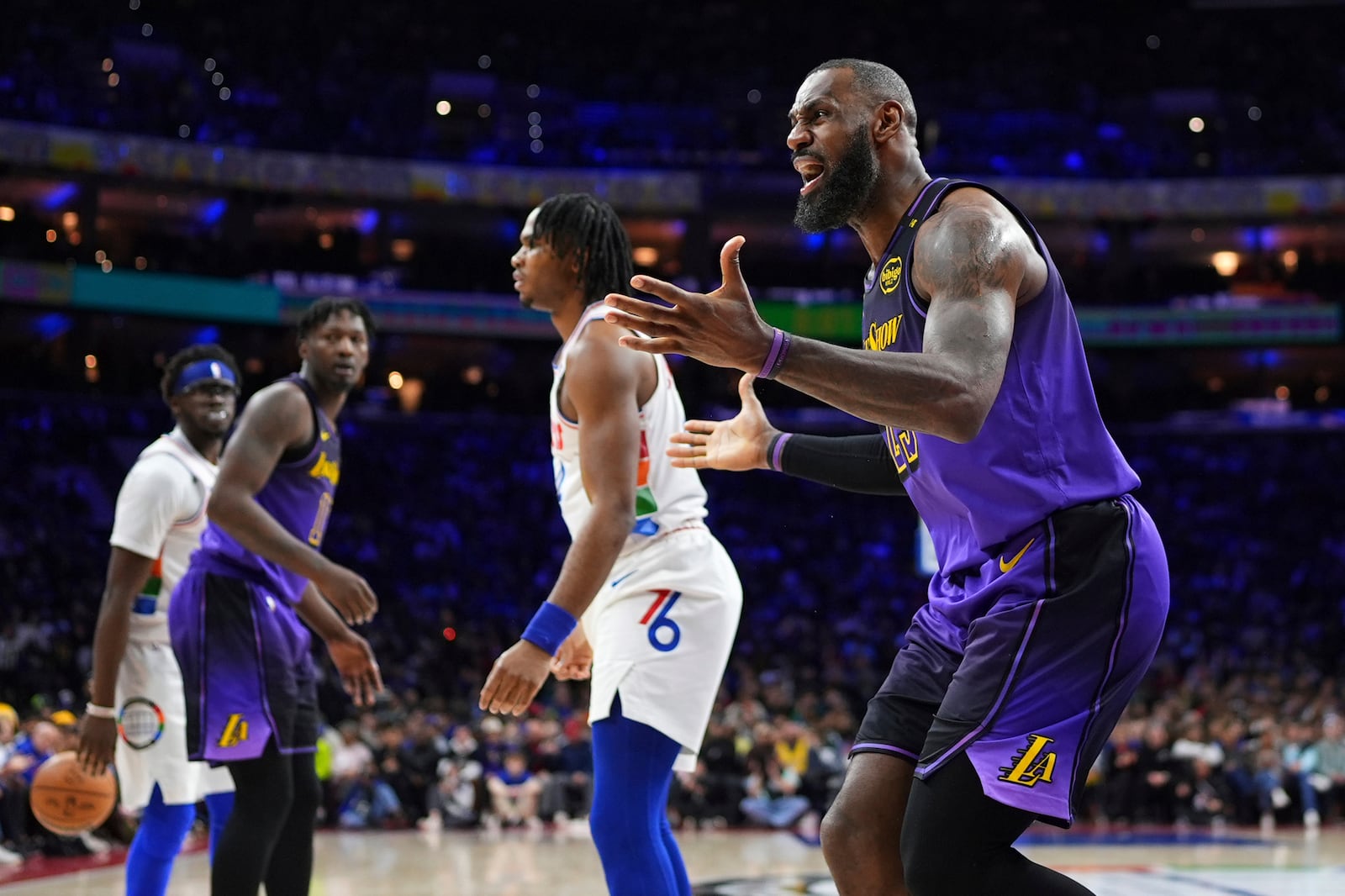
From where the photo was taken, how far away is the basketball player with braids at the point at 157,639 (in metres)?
4.43

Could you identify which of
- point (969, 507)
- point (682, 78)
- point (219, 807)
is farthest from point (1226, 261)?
point (969, 507)

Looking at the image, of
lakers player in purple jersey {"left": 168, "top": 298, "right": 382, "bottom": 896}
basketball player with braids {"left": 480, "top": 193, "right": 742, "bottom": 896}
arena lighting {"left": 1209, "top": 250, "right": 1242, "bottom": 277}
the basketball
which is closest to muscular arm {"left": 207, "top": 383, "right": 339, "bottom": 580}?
lakers player in purple jersey {"left": 168, "top": 298, "right": 382, "bottom": 896}

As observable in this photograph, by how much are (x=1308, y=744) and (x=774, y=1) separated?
20.3 meters

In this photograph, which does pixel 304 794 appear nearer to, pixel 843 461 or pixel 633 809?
pixel 633 809

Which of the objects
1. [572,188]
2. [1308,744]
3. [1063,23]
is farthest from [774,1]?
[1308,744]

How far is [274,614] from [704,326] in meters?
2.54

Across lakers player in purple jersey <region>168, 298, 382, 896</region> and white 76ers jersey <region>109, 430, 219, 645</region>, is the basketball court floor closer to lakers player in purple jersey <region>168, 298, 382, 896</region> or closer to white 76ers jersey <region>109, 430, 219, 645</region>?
white 76ers jersey <region>109, 430, 219, 645</region>

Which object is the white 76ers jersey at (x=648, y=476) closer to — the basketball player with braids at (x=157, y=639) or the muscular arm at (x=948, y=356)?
the muscular arm at (x=948, y=356)

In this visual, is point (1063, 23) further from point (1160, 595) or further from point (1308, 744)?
point (1160, 595)

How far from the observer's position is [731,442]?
3357mm

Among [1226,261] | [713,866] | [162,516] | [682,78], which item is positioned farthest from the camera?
[682,78]

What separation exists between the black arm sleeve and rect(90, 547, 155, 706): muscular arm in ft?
7.74

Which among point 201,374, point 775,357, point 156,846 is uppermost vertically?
point 201,374

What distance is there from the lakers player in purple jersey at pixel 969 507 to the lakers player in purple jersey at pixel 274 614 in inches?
67.3
